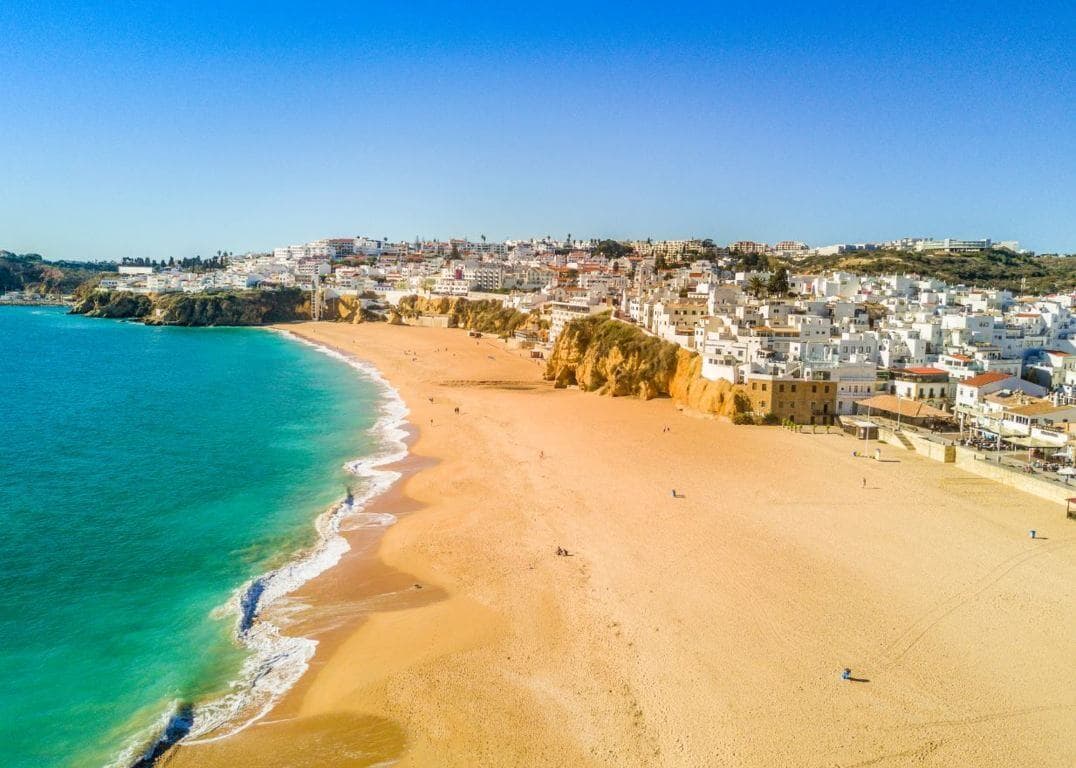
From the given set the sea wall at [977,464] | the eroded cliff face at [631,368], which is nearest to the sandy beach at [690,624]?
the sea wall at [977,464]

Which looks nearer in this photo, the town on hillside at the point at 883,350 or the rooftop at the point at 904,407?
the town on hillside at the point at 883,350

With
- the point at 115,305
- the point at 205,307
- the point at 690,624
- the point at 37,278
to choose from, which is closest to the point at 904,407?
the point at 690,624

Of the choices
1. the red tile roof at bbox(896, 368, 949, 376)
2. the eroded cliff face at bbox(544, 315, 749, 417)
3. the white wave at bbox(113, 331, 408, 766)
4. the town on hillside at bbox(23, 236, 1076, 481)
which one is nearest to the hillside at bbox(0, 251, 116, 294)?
the town on hillside at bbox(23, 236, 1076, 481)

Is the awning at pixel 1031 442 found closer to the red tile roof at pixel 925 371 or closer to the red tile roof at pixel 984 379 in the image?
the red tile roof at pixel 984 379

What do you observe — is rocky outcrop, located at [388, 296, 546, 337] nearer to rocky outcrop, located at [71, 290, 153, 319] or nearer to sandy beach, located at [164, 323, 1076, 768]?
rocky outcrop, located at [71, 290, 153, 319]

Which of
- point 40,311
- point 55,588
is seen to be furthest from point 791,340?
point 40,311
